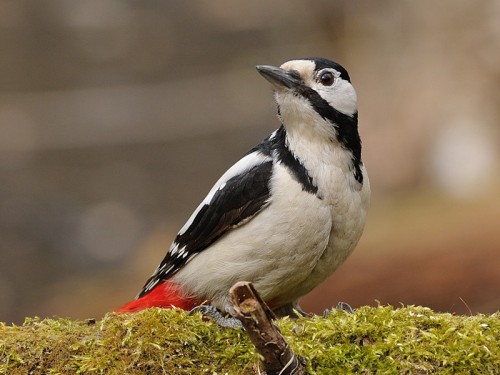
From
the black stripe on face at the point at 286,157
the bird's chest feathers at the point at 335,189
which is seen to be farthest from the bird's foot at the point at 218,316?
the black stripe on face at the point at 286,157

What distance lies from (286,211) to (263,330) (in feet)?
3.75

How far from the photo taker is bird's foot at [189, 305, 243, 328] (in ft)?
12.1

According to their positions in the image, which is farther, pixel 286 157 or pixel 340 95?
pixel 340 95

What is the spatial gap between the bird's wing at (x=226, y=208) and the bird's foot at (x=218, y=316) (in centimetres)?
41

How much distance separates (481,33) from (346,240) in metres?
7.98

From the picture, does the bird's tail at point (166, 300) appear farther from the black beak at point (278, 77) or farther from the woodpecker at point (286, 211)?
the black beak at point (278, 77)

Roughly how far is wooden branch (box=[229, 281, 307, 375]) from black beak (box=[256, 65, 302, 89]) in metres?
1.52

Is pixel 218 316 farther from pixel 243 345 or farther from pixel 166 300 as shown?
pixel 166 300

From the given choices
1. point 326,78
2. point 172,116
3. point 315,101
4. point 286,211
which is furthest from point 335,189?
point 172,116

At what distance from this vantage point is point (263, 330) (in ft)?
9.96

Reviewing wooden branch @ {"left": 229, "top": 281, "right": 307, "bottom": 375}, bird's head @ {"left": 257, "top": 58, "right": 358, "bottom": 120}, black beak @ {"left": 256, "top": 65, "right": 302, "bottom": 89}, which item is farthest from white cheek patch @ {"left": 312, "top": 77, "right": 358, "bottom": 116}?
wooden branch @ {"left": 229, "top": 281, "right": 307, "bottom": 375}

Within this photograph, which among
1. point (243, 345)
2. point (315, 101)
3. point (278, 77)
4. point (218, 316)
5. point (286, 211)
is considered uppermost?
point (278, 77)

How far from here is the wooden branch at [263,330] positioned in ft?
9.73

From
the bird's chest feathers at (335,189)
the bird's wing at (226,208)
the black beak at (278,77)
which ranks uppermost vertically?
the black beak at (278,77)
